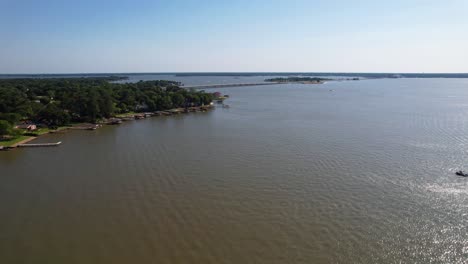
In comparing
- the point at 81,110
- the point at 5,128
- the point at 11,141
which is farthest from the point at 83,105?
the point at 5,128

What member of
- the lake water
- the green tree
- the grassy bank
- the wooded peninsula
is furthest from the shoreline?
the lake water

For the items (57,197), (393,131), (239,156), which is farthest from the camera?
(393,131)

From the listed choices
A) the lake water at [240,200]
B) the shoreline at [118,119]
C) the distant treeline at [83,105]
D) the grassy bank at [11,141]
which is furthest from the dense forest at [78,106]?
the lake water at [240,200]

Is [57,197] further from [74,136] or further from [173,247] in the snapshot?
[74,136]

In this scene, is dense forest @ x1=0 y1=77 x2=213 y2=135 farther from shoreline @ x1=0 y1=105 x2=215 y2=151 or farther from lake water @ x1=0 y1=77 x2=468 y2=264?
lake water @ x1=0 y1=77 x2=468 y2=264

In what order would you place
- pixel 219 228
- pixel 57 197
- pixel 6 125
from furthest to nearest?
pixel 6 125, pixel 57 197, pixel 219 228

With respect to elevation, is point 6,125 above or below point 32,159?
above

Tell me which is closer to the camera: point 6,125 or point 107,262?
point 107,262

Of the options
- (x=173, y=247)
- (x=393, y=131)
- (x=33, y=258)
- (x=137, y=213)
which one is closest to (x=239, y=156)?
(x=137, y=213)

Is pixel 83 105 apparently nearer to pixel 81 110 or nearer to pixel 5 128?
pixel 81 110
